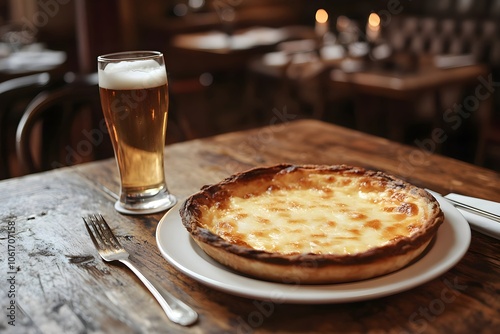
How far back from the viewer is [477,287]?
0.90m

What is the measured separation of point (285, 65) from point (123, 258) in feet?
14.1

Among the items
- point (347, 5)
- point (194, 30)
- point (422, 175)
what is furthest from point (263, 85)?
point (422, 175)

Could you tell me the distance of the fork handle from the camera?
82cm

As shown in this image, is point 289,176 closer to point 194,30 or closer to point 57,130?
point 57,130

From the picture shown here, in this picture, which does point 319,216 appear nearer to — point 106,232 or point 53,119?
point 106,232

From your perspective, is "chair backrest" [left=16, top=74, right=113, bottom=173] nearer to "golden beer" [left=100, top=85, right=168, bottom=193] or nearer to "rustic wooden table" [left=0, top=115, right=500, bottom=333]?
"rustic wooden table" [left=0, top=115, right=500, bottom=333]

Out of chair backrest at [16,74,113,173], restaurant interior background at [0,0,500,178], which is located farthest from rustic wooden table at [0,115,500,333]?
restaurant interior background at [0,0,500,178]

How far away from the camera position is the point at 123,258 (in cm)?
102

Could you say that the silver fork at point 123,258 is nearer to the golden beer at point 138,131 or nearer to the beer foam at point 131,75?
the golden beer at point 138,131

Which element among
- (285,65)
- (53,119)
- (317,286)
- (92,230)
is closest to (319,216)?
(317,286)

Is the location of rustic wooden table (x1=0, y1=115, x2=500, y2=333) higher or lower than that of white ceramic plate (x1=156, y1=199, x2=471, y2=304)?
lower

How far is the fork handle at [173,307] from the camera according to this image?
0.82 metres

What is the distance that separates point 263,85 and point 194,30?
91.8 inches

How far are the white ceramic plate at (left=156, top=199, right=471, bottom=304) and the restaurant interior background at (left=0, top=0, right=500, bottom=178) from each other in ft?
4.41
